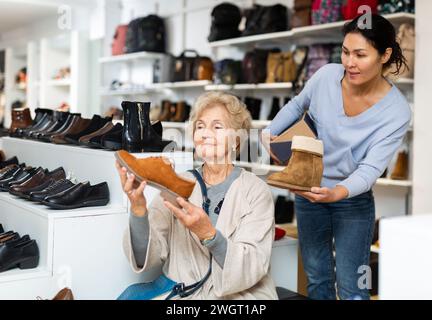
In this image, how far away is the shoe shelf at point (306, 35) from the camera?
12.3 feet

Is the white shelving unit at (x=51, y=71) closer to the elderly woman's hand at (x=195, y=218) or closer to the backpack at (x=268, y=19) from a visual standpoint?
the backpack at (x=268, y=19)

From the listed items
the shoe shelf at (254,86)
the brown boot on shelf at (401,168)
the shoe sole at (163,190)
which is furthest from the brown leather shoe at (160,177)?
the shoe shelf at (254,86)

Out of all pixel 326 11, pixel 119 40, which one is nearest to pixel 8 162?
pixel 326 11

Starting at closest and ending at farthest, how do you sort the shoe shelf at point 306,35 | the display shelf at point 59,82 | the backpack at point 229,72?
1. the shoe shelf at point 306,35
2. the backpack at point 229,72
3. the display shelf at point 59,82

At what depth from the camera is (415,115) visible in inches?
139

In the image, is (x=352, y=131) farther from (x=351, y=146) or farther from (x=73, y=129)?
(x=73, y=129)

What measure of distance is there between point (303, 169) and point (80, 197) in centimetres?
90

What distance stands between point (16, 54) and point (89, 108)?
8.81ft

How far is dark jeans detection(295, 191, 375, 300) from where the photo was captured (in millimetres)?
1990

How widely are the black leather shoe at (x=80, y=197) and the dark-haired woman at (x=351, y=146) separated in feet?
2.52

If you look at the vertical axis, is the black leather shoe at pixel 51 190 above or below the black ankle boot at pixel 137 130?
below

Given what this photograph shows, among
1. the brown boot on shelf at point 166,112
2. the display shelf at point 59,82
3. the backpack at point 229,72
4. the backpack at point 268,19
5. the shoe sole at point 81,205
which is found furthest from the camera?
the display shelf at point 59,82

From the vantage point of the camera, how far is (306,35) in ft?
14.7

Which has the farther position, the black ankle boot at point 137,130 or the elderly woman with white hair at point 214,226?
the black ankle boot at point 137,130
